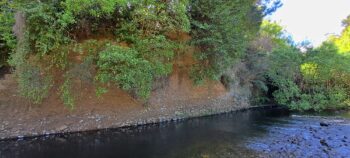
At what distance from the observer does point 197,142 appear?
9.34 meters

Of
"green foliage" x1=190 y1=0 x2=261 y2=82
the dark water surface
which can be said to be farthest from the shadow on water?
"green foliage" x1=190 y1=0 x2=261 y2=82

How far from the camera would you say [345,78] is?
727 inches

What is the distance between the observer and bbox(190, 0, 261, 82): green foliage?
12211 millimetres

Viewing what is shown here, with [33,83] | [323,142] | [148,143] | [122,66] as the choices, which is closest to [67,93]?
[33,83]

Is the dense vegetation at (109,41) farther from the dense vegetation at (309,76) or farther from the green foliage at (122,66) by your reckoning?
the dense vegetation at (309,76)

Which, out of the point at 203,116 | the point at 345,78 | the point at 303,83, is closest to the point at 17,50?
the point at 203,116

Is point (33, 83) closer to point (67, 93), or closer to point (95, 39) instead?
point (67, 93)

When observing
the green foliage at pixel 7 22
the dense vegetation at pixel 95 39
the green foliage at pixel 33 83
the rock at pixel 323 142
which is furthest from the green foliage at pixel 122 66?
the rock at pixel 323 142

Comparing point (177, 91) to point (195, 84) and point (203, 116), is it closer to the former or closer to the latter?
point (195, 84)

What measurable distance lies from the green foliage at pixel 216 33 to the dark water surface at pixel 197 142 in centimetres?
315

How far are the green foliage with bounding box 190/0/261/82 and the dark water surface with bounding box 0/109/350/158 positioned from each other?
315 centimetres

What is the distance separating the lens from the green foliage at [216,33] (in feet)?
40.1

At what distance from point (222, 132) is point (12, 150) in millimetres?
7639

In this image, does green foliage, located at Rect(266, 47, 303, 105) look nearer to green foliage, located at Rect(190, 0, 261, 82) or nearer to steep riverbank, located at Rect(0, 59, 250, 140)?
steep riverbank, located at Rect(0, 59, 250, 140)
